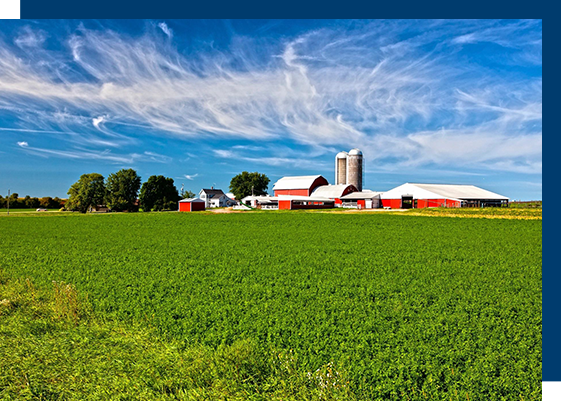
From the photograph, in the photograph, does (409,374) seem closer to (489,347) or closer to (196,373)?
(489,347)

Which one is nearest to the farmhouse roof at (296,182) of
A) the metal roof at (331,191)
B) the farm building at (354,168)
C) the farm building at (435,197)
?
the metal roof at (331,191)

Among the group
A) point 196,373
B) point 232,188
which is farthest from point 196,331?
point 232,188

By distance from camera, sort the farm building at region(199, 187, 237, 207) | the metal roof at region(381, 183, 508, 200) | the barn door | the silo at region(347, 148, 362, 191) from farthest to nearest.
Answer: the farm building at region(199, 187, 237, 207)
the silo at region(347, 148, 362, 191)
the barn door
the metal roof at region(381, 183, 508, 200)

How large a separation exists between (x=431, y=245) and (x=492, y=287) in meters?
9.08

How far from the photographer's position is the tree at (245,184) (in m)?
93.1

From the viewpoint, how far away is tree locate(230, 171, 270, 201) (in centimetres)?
9312

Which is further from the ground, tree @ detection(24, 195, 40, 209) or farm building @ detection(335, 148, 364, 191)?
farm building @ detection(335, 148, 364, 191)

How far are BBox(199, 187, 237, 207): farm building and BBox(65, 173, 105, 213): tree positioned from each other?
29.0m

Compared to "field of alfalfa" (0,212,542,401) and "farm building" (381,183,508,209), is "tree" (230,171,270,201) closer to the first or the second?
"farm building" (381,183,508,209)

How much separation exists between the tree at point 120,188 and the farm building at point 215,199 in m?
25.2

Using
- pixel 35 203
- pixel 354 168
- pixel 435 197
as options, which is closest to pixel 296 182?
pixel 354 168

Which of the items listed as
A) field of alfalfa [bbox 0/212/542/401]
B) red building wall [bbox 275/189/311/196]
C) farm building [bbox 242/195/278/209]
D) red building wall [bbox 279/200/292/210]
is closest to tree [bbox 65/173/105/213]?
farm building [bbox 242/195/278/209]

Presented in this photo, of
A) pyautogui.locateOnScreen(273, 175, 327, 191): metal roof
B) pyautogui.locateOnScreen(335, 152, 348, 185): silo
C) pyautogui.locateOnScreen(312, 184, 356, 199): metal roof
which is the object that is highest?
pyautogui.locateOnScreen(335, 152, 348, 185): silo

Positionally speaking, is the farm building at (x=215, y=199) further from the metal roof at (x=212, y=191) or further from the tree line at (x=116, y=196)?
the tree line at (x=116, y=196)
